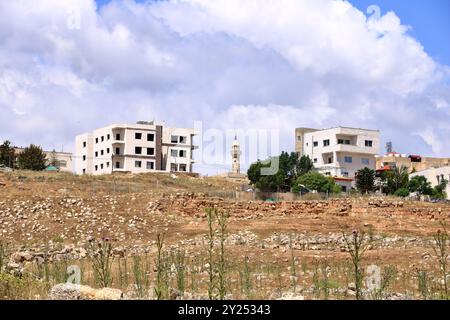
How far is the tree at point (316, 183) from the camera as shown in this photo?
178 feet

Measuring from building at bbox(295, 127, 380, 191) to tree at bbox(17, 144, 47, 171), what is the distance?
979 inches

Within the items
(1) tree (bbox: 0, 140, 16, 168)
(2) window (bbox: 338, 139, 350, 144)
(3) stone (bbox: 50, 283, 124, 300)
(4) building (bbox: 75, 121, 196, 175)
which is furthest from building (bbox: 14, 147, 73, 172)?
(3) stone (bbox: 50, 283, 124, 300)

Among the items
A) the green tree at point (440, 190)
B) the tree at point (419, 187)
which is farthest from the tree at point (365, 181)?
the green tree at point (440, 190)

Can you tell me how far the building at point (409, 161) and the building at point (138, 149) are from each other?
909 inches

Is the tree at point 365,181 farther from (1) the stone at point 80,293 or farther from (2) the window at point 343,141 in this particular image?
(1) the stone at point 80,293

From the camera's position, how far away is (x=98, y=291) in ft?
29.2

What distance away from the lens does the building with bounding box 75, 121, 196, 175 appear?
68.3 meters

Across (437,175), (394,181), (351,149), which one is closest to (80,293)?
(394,181)

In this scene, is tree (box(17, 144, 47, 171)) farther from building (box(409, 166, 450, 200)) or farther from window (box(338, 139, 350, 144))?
building (box(409, 166, 450, 200))

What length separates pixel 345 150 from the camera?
67.5m

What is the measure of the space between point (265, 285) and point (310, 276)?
254 centimetres
